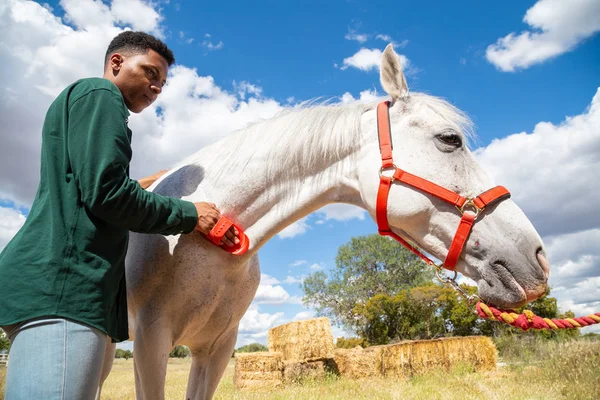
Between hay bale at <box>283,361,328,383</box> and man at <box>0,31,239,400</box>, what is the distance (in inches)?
338

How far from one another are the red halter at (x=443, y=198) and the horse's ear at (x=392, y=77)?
0.90 feet

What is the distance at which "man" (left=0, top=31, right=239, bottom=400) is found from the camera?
1.18 m

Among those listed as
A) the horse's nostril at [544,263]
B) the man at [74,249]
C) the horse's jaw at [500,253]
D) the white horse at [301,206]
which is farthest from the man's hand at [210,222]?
→ the horse's nostril at [544,263]

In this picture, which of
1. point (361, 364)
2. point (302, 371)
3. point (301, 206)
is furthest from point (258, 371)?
point (301, 206)

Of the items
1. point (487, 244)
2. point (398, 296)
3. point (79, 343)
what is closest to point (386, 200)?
point (487, 244)

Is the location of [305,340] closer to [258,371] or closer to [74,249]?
[258,371]

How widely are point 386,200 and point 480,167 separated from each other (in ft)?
1.74

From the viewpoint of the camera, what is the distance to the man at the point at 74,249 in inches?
46.4

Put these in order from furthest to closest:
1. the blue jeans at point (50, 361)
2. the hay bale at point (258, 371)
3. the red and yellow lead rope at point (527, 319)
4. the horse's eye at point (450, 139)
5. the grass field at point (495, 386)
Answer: the hay bale at point (258, 371)
the grass field at point (495, 386)
the horse's eye at point (450, 139)
the red and yellow lead rope at point (527, 319)
the blue jeans at point (50, 361)

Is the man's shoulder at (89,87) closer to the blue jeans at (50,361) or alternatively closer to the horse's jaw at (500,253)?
the blue jeans at (50,361)

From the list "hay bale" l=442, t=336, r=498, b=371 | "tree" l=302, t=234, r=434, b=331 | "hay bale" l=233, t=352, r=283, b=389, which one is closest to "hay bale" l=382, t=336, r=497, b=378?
"hay bale" l=442, t=336, r=498, b=371

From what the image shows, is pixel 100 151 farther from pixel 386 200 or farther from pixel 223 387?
pixel 223 387

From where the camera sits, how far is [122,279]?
1586 millimetres

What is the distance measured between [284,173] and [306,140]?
8.6 inches
